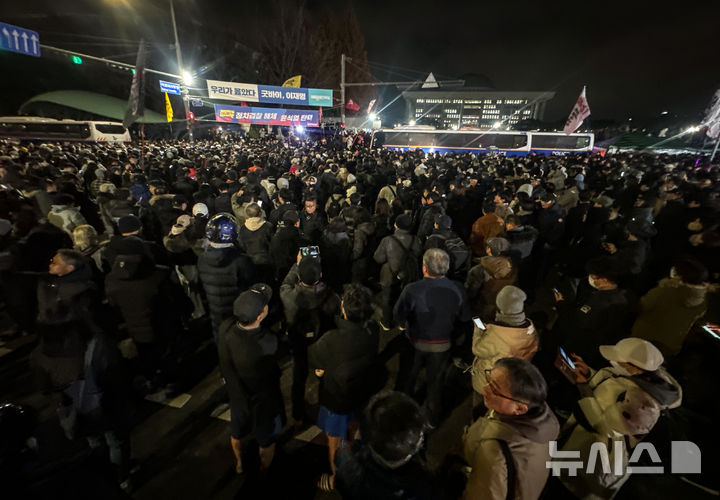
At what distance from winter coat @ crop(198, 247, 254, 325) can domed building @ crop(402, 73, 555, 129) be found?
250 feet

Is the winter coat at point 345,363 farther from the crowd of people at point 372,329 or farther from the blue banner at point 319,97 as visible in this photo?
the blue banner at point 319,97

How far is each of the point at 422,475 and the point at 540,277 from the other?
675cm

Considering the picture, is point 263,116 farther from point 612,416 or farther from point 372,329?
point 612,416

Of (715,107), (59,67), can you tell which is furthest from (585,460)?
(59,67)

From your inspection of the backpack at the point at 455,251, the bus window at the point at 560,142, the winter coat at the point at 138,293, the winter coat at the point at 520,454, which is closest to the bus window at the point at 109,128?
the winter coat at the point at 138,293

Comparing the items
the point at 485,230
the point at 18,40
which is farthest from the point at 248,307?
the point at 18,40

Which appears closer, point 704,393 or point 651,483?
point 651,483

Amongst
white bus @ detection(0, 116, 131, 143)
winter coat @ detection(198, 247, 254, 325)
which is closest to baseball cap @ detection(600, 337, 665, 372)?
winter coat @ detection(198, 247, 254, 325)

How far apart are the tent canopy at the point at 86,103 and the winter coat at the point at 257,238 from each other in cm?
3582

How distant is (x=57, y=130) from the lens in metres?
23.7

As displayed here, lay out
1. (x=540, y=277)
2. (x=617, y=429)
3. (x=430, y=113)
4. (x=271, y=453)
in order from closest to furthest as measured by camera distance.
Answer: (x=617, y=429)
(x=271, y=453)
(x=540, y=277)
(x=430, y=113)

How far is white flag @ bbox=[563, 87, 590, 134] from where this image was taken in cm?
1992

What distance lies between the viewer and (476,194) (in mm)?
8672

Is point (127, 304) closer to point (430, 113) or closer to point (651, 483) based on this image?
point (651, 483)
